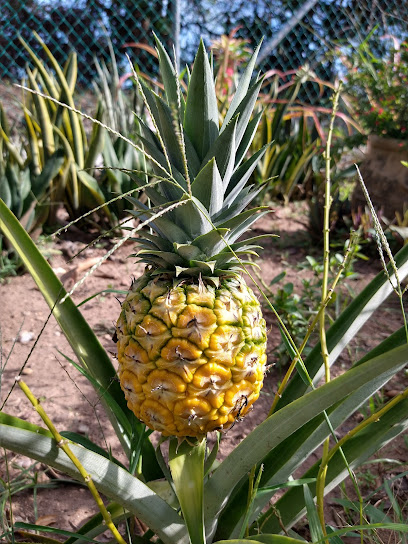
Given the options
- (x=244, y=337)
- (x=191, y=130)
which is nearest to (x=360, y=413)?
(x=244, y=337)

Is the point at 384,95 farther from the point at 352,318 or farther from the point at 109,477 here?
the point at 109,477

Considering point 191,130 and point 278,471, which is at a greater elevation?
point 191,130

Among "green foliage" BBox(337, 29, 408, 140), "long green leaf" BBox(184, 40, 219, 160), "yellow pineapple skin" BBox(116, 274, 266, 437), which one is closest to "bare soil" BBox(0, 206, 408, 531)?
"yellow pineapple skin" BBox(116, 274, 266, 437)

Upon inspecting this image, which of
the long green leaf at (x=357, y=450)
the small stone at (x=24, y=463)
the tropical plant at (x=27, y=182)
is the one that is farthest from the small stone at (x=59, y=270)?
the long green leaf at (x=357, y=450)

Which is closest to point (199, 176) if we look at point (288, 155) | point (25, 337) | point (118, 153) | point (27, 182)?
point (25, 337)

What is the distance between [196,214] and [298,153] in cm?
345

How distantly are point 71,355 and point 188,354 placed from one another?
1283mm

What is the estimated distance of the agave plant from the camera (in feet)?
2.95

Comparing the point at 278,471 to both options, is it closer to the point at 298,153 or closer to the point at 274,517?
the point at 274,517

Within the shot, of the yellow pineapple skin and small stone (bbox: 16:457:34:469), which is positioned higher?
the yellow pineapple skin

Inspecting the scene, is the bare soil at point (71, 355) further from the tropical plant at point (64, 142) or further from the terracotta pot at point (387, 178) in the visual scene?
the terracotta pot at point (387, 178)

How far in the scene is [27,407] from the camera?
5.71ft

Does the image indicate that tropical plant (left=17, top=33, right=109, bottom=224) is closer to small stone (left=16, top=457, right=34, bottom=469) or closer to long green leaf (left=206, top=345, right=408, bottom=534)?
small stone (left=16, top=457, right=34, bottom=469)

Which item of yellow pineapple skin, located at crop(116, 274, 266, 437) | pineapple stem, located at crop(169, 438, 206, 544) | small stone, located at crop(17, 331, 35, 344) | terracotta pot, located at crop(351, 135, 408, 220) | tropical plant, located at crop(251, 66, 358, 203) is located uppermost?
yellow pineapple skin, located at crop(116, 274, 266, 437)
